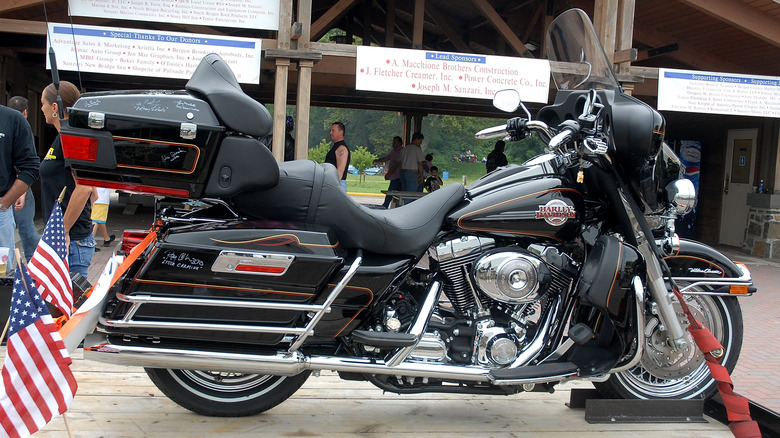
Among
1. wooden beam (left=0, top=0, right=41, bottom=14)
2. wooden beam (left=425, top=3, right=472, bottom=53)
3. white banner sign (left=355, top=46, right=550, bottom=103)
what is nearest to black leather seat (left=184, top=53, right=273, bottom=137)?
white banner sign (left=355, top=46, right=550, bottom=103)

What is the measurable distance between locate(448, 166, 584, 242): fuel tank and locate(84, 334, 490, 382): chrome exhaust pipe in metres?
0.63

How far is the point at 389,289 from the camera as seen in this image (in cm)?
291

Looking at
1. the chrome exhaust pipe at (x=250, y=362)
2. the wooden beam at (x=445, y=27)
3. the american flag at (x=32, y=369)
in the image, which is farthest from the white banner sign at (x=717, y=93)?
the american flag at (x=32, y=369)

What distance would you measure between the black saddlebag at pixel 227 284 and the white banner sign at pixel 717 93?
8069 mm

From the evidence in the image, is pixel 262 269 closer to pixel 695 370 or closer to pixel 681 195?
pixel 681 195

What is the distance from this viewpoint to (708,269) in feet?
11.0

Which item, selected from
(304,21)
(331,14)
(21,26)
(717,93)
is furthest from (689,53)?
(21,26)

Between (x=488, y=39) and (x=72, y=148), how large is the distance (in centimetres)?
1436

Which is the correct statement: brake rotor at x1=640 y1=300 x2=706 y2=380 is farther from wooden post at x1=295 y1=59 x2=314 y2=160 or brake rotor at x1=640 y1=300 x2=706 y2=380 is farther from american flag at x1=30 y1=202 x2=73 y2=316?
wooden post at x1=295 y1=59 x2=314 y2=160

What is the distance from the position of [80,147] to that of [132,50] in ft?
20.6

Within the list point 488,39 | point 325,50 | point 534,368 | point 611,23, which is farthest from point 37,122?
point 534,368

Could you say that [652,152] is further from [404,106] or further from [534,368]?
[404,106]

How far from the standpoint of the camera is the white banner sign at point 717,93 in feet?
31.6

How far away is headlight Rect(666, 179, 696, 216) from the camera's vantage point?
302cm
